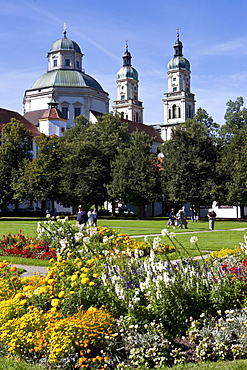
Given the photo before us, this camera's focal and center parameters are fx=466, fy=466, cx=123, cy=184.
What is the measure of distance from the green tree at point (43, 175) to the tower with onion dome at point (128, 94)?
70498 millimetres

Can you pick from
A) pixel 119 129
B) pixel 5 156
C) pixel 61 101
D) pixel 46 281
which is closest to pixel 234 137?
pixel 119 129

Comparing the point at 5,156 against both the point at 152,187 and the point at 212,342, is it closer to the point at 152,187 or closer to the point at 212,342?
the point at 152,187

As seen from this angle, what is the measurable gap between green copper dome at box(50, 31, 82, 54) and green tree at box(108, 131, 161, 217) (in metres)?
55.5

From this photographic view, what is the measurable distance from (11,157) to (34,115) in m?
38.8

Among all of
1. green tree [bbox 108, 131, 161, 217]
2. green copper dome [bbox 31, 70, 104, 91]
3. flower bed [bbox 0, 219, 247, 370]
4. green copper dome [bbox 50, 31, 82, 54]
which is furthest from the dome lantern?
flower bed [bbox 0, 219, 247, 370]

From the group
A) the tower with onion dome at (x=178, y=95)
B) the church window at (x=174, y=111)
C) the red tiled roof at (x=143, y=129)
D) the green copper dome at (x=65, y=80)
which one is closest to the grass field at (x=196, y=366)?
the green copper dome at (x=65, y=80)

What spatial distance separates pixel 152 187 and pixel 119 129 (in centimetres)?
1280

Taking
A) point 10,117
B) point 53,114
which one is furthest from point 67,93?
point 10,117

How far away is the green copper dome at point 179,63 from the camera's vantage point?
12719 cm

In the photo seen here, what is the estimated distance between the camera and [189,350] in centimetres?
632

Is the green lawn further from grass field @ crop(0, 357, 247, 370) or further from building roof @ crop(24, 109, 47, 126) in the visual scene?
building roof @ crop(24, 109, 47, 126)

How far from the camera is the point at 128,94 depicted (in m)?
132

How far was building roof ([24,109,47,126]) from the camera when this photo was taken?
315 ft

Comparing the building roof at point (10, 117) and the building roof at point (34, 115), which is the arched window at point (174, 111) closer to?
the building roof at point (34, 115)
